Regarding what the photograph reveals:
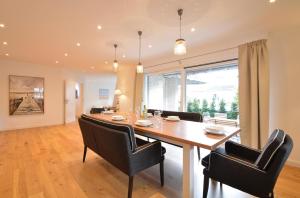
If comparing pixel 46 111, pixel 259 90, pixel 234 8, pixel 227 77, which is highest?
pixel 234 8

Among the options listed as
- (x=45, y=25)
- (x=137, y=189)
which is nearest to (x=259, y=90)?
(x=137, y=189)

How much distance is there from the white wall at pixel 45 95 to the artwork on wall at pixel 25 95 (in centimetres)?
13

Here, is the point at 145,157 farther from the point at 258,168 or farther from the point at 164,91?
the point at 164,91

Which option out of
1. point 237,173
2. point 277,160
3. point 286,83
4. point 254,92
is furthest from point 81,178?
point 286,83

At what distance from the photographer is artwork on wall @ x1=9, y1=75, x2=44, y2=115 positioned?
5.17 metres

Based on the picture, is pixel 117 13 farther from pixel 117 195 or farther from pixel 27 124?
pixel 27 124

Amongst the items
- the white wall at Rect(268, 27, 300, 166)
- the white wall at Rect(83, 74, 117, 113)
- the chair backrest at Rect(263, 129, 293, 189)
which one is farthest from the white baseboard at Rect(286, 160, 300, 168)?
the white wall at Rect(83, 74, 117, 113)

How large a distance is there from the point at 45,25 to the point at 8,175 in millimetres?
2558

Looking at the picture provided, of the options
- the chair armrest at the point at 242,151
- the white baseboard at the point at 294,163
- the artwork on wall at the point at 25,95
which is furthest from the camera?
the artwork on wall at the point at 25,95

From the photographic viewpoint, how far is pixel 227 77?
3541mm

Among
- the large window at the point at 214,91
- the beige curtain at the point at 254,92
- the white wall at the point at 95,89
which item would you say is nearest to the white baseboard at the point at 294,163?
the beige curtain at the point at 254,92

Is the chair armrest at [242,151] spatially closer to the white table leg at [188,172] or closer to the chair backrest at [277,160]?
the chair backrest at [277,160]

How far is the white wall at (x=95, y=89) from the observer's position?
898cm

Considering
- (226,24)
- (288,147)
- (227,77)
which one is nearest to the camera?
(288,147)
